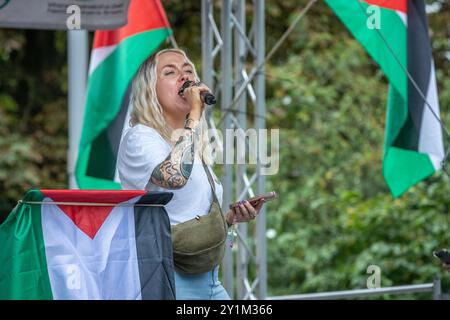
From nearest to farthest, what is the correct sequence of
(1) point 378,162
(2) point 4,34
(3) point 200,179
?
(3) point 200,179
(1) point 378,162
(2) point 4,34

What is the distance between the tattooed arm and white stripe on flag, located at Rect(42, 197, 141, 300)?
24cm

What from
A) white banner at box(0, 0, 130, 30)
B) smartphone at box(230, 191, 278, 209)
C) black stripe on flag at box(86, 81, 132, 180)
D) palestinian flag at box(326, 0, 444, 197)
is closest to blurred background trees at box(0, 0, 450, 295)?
palestinian flag at box(326, 0, 444, 197)

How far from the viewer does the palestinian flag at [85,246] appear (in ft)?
10.5

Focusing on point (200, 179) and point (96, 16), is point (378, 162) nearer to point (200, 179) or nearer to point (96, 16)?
point (96, 16)

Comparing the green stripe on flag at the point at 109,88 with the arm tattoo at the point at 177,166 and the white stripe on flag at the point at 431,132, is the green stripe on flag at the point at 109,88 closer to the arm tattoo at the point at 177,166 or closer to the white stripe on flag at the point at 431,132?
the white stripe on flag at the point at 431,132

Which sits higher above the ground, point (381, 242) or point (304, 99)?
point (304, 99)

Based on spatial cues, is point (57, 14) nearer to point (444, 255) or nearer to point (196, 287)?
point (196, 287)

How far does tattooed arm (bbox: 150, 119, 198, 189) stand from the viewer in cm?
349

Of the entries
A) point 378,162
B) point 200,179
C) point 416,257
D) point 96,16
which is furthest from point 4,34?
point 200,179

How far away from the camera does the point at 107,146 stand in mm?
Result: 6578

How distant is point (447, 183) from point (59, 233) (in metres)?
6.15

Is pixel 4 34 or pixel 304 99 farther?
pixel 4 34

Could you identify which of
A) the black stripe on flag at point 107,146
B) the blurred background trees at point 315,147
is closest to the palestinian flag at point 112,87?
the black stripe on flag at point 107,146

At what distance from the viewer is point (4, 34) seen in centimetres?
1195
